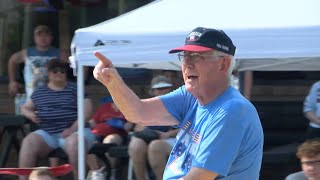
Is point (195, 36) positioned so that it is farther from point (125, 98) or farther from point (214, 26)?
point (214, 26)

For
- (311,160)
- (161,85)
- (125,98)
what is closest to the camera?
(125,98)

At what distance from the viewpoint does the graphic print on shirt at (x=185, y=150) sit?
9.40ft

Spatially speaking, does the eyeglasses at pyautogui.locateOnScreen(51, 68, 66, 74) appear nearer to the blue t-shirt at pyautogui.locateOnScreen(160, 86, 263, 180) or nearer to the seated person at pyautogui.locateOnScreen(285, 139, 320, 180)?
the seated person at pyautogui.locateOnScreen(285, 139, 320, 180)

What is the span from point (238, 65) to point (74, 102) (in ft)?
5.45

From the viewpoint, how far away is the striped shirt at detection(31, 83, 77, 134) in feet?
24.1

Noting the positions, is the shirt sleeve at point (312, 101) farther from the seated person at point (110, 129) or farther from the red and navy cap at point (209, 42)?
the red and navy cap at point (209, 42)

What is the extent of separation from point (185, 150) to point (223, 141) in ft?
0.78

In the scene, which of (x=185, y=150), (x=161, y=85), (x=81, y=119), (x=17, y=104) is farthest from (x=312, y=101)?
(x=185, y=150)

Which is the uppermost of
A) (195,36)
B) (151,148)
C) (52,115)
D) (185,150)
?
(195,36)

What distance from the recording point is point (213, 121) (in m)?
2.78

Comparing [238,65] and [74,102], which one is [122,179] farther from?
[238,65]

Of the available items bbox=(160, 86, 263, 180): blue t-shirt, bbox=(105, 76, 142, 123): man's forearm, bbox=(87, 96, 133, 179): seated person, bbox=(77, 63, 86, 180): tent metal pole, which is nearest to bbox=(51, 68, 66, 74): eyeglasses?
bbox=(87, 96, 133, 179): seated person

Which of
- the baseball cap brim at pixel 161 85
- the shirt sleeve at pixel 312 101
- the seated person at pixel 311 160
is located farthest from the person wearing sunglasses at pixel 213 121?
the shirt sleeve at pixel 312 101

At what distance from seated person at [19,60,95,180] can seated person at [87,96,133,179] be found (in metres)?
0.14
